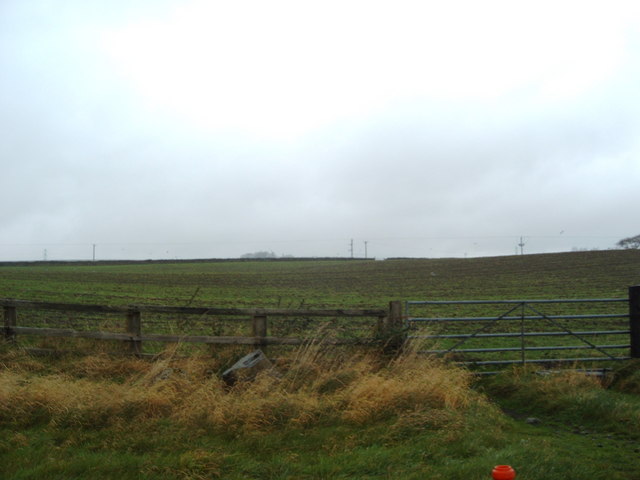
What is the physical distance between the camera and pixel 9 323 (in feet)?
30.2

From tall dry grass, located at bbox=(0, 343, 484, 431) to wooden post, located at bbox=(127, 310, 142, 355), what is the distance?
1.13m

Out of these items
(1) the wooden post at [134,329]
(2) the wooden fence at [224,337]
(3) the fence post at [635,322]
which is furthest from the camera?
(3) the fence post at [635,322]

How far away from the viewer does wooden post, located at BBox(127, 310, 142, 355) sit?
8.84 metres

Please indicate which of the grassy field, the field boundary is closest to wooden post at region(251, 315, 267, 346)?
the grassy field

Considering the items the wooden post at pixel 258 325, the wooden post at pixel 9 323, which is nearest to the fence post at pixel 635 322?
the wooden post at pixel 258 325

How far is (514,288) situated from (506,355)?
2255 cm

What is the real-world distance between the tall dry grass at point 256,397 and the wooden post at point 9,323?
151 cm

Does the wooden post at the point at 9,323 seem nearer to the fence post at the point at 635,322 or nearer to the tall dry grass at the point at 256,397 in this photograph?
the tall dry grass at the point at 256,397

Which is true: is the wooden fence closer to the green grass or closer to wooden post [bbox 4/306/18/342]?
wooden post [bbox 4/306/18/342]

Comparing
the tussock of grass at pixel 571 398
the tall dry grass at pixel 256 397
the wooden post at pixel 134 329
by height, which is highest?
the wooden post at pixel 134 329

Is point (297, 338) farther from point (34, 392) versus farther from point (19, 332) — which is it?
point (19, 332)

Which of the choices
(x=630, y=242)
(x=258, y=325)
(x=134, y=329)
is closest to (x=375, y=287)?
(x=258, y=325)

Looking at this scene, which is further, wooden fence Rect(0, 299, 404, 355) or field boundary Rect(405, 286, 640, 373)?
field boundary Rect(405, 286, 640, 373)

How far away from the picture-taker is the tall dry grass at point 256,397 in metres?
5.88
